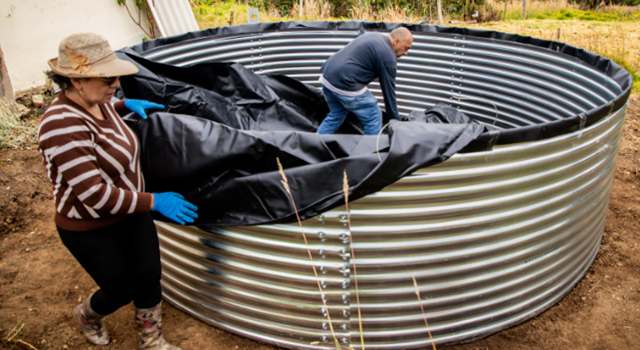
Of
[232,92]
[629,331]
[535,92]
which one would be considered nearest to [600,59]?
[535,92]

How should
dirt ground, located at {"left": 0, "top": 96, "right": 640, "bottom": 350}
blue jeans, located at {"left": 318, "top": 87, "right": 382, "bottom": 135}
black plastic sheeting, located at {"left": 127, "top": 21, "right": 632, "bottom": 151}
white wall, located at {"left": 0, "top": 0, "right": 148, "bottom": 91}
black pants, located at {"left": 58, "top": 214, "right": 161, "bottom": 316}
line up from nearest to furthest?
black pants, located at {"left": 58, "top": 214, "right": 161, "bottom": 316} < black plastic sheeting, located at {"left": 127, "top": 21, "right": 632, "bottom": 151} < dirt ground, located at {"left": 0, "top": 96, "right": 640, "bottom": 350} < blue jeans, located at {"left": 318, "top": 87, "right": 382, "bottom": 135} < white wall, located at {"left": 0, "top": 0, "right": 148, "bottom": 91}

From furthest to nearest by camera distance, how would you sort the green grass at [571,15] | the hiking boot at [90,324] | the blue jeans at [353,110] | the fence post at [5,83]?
the green grass at [571,15] → the fence post at [5,83] → the blue jeans at [353,110] → the hiking boot at [90,324]

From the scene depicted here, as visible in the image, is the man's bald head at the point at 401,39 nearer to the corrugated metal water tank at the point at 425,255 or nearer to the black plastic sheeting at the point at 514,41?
the black plastic sheeting at the point at 514,41

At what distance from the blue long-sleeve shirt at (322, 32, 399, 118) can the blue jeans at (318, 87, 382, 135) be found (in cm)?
12

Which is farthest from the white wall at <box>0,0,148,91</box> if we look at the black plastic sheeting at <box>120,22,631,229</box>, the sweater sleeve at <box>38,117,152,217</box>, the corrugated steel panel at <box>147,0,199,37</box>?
the sweater sleeve at <box>38,117,152,217</box>

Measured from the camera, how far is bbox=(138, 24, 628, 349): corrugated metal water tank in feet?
9.21

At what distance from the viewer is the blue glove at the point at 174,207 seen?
8.77ft

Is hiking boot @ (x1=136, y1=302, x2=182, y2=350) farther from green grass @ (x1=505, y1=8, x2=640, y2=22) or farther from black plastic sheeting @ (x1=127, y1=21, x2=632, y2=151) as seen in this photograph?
green grass @ (x1=505, y1=8, x2=640, y2=22)

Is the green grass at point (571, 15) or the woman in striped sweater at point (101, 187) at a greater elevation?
the woman in striped sweater at point (101, 187)

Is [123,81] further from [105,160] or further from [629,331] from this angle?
[629,331]

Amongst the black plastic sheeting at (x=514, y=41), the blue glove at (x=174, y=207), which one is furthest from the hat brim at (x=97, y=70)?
the black plastic sheeting at (x=514, y=41)

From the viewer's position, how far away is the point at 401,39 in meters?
4.75

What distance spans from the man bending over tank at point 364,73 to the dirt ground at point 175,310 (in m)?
2.25

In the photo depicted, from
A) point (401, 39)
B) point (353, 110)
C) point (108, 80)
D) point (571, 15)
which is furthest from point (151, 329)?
point (571, 15)
